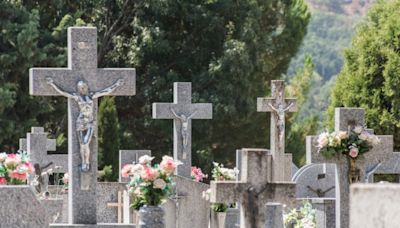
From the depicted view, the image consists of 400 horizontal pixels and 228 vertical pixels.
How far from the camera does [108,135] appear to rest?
39219 mm

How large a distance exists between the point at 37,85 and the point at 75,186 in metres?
1.20

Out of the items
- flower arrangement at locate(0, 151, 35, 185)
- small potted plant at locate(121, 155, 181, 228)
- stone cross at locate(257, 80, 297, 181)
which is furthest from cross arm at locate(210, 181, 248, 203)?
stone cross at locate(257, 80, 297, 181)

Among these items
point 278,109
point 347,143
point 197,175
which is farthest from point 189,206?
point 347,143

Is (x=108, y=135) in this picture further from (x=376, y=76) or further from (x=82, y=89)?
(x=82, y=89)

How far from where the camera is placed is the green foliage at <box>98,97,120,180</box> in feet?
126

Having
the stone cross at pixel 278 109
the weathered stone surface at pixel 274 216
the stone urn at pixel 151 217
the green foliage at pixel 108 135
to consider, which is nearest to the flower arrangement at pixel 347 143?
the weathered stone surface at pixel 274 216

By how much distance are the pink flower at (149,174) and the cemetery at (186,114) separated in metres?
0.03

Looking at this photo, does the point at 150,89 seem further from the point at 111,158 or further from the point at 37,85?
the point at 37,85

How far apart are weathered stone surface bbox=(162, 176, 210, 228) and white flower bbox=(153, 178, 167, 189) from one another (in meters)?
6.02

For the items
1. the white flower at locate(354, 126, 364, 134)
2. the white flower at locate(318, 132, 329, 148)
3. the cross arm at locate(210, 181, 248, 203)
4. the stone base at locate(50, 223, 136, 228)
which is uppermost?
the white flower at locate(354, 126, 364, 134)

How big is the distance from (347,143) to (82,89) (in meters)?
3.00

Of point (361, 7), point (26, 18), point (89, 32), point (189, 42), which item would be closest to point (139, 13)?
point (189, 42)

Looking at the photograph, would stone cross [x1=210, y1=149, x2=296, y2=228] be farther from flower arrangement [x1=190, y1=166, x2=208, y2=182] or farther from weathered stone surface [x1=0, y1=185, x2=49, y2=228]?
flower arrangement [x1=190, y1=166, x2=208, y2=182]

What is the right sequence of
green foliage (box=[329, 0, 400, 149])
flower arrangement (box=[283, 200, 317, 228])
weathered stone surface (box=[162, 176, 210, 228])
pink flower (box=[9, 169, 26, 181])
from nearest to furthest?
pink flower (box=[9, 169, 26, 181]) < flower arrangement (box=[283, 200, 317, 228]) < weathered stone surface (box=[162, 176, 210, 228]) < green foliage (box=[329, 0, 400, 149])
